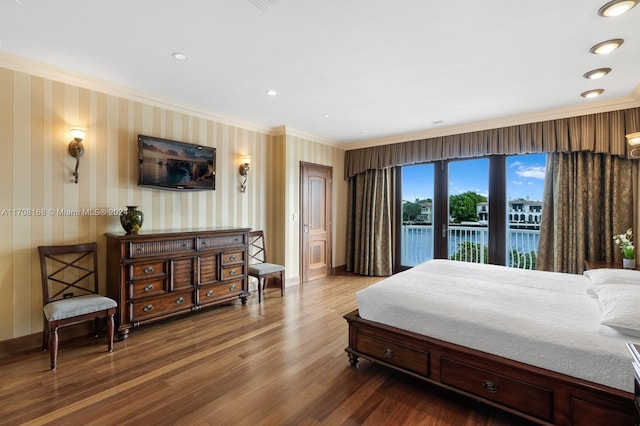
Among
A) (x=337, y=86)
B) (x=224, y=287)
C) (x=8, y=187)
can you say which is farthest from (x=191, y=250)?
(x=337, y=86)

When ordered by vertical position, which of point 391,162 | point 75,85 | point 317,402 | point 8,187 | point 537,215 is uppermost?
point 75,85

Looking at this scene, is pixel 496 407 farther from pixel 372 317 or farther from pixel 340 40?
pixel 340 40

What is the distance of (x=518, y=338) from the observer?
1857 millimetres

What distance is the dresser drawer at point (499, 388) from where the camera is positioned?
1.75 m

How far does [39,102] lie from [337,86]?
303 cm

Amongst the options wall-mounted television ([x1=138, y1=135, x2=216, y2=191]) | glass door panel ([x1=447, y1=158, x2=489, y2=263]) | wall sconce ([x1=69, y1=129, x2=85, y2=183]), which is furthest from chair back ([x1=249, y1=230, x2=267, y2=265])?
glass door panel ([x1=447, y1=158, x2=489, y2=263])

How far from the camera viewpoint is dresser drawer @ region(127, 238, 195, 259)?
10.3 feet

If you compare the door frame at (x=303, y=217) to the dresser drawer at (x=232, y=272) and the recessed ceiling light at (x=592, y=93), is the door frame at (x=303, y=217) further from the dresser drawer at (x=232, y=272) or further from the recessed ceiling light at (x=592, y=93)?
the recessed ceiling light at (x=592, y=93)

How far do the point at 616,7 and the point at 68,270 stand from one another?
16.9 ft

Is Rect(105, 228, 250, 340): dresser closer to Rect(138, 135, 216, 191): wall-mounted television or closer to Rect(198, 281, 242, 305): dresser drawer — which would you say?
Rect(198, 281, 242, 305): dresser drawer

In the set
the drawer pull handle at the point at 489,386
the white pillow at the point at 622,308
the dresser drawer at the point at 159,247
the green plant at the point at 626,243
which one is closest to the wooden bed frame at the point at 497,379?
the drawer pull handle at the point at 489,386

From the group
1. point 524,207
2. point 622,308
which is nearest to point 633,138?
point 524,207

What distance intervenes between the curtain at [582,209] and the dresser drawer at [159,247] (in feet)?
15.9

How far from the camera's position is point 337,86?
3.40 metres
